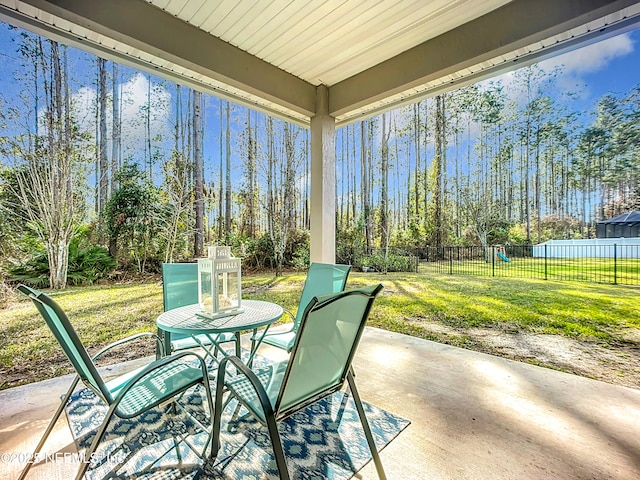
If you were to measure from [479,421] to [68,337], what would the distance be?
8.20 ft

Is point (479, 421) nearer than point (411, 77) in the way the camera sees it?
Yes

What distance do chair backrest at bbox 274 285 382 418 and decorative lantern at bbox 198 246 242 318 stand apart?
35.5 inches

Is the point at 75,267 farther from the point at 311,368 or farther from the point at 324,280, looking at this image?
the point at 311,368

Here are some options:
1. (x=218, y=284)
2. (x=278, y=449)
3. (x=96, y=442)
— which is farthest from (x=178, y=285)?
(x=278, y=449)

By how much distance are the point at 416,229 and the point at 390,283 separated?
85cm

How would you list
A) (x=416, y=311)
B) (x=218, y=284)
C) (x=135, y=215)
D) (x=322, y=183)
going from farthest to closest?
(x=416, y=311)
(x=322, y=183)
(x=135, y=215)
(x=218, y=284)

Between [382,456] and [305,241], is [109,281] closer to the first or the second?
[305,241]

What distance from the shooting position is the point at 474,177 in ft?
12.8

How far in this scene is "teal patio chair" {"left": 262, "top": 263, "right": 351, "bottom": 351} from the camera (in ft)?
8.44

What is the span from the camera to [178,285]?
8.84 feet

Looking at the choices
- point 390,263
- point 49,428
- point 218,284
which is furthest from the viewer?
point 390,263

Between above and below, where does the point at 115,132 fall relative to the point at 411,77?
below

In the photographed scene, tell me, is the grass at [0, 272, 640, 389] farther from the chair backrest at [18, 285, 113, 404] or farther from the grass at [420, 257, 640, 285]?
the chair backrest at [18, 285, 113, 404]

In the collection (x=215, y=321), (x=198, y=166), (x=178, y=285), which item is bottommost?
(x=215, y=321)
